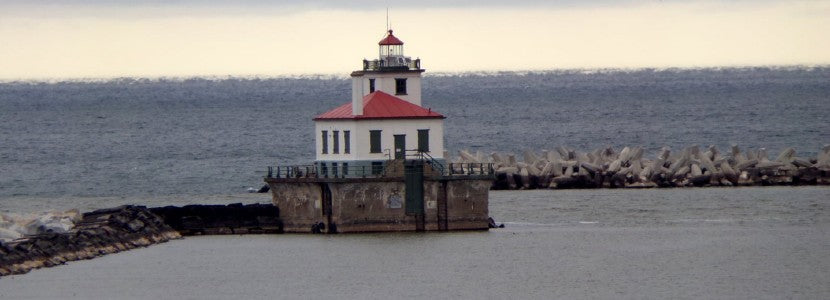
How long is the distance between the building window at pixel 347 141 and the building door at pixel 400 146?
1221 millimetres

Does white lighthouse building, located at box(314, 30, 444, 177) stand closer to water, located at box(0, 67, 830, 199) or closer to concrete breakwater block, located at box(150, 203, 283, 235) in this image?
concrete breakwater block, located at box(150, 203, 283, 235)

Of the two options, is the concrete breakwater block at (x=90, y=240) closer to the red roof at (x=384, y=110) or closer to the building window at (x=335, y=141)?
the building window at (x=335, y=141)

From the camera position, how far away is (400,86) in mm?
54844

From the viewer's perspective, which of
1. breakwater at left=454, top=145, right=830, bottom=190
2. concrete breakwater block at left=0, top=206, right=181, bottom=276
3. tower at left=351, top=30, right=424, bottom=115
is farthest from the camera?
breakwater at left=454, top=145, right=830, bottom=190

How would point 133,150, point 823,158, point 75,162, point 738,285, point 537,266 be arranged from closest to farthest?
point 738,285 → point 537,266 → point 823,158 → point 75,162 → point 133,150

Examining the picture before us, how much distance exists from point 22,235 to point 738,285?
58.0ft

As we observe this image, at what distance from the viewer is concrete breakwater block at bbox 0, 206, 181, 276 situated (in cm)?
4494

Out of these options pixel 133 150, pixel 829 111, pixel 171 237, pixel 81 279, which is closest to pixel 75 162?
pixel 133 150

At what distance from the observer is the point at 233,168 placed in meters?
85.6

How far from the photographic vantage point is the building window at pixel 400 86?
5475cm

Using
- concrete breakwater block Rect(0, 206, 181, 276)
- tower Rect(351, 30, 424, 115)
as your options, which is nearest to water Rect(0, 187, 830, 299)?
concrete breakwater block Rect(0, 206, 181, 276)

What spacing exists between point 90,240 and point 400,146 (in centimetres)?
864

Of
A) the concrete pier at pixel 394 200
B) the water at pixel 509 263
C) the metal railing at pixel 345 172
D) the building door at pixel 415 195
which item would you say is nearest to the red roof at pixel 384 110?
the metal railing at pixel 345 172

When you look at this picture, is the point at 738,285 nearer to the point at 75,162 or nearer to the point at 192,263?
the point at 192,263
